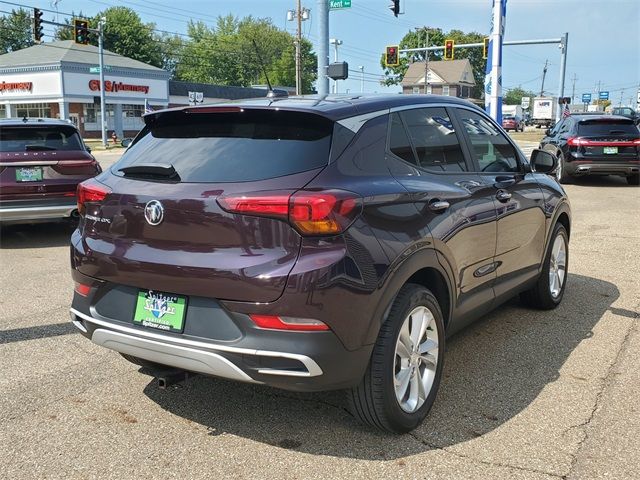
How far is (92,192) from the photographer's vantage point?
3418 millimetres

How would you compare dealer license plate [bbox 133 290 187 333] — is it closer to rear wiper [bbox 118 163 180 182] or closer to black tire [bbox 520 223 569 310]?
rear wiper [bbox 118 163 180 182]

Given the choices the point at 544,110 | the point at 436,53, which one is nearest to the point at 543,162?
the point at 544,110

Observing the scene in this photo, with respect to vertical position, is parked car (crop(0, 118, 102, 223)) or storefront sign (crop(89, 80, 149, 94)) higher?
storefront sign (crop(89, 80, 149, 94))

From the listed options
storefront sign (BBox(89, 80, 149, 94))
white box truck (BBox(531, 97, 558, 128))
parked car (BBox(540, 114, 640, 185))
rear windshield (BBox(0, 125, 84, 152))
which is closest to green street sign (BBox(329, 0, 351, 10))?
parked car (BBox(540, 114, 640, 185))

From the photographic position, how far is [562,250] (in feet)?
18.5

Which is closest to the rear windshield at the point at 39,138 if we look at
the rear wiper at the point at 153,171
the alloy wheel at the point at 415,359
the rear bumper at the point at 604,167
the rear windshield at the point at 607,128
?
the rear wiper at the point at 153,171

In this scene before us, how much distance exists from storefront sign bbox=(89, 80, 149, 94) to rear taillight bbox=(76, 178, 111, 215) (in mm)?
46567

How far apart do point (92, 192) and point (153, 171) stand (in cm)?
43

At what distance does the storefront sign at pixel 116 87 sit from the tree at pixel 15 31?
38.8m

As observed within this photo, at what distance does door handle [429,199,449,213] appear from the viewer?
11.3 feet

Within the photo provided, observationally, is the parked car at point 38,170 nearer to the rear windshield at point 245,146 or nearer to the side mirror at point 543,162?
the rear windshield at point 245,146

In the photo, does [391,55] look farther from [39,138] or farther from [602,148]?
[39,138]

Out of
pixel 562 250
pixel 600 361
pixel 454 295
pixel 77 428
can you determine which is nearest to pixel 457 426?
pixel 454 295

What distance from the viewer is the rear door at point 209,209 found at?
9.26ft
